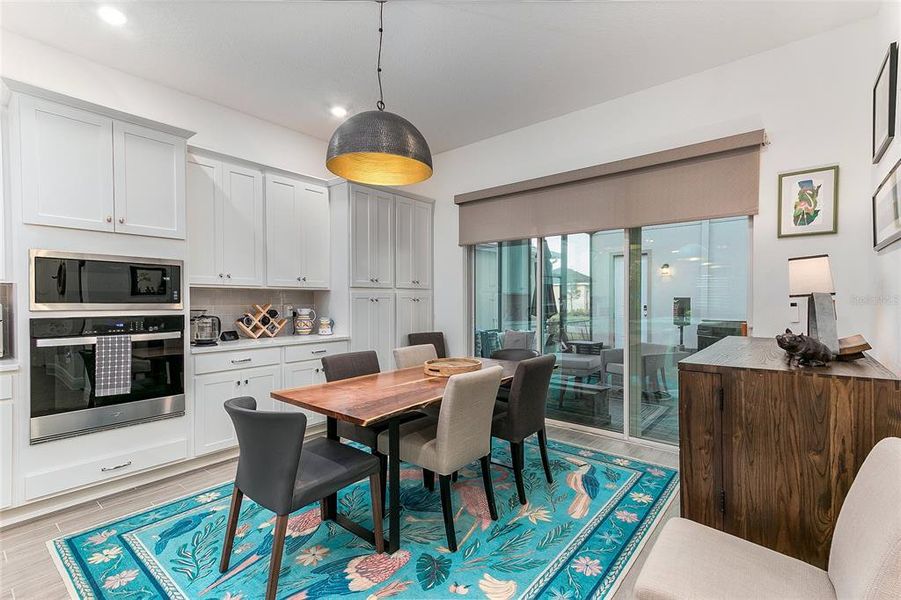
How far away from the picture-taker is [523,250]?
174 inches

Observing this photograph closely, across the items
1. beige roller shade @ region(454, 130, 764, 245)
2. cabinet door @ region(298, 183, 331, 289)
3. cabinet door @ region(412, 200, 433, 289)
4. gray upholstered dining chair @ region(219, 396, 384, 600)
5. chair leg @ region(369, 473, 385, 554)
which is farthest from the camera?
cabinet door @ region(412, 200, 433, 289)

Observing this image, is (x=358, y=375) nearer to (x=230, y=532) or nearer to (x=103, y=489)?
(x=230, y=532)

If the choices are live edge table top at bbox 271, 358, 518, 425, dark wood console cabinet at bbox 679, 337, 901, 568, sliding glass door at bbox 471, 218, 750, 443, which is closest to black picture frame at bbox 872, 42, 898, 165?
sliding glass door at bbox 471, 218, 750, 443

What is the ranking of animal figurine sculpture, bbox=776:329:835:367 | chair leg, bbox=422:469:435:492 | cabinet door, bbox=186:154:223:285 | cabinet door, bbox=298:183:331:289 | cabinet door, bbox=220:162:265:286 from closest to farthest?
1. animal figurine sculpture, bbox=776:329:835:367
2. chair leg, bbox=422:469:435:492
3. cabinet door, bbox=186:154:223:285
4. cabinet door, bbox=220:162:265:286
5. cabinet door, bbox=298:183:331:289

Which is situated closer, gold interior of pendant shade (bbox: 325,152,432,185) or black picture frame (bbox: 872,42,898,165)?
black picture frame (bbox: 872,42,898,165)

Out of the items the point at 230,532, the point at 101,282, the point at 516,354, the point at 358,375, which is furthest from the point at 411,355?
the point at 101,282

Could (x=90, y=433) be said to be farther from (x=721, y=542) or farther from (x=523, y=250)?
(x=523, y=250)

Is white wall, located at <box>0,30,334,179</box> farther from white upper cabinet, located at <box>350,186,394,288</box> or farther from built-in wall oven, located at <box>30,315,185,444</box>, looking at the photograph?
built-in wall oven, located at <box>30,315,185,444</box>

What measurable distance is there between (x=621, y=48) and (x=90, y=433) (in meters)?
4.44

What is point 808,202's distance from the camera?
277 centimetres

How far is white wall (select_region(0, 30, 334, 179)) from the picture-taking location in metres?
2.75

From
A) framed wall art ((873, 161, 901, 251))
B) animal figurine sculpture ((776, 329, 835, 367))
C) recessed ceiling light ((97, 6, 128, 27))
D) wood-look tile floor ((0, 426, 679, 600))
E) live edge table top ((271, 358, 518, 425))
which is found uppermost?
recessed ceiling light ((97, 6, 128, 27))

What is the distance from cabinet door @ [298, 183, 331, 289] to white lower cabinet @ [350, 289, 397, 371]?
0.45m

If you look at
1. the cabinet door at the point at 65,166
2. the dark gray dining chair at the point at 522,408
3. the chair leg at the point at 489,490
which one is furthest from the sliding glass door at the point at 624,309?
the cabinet door at the point at 65,166
